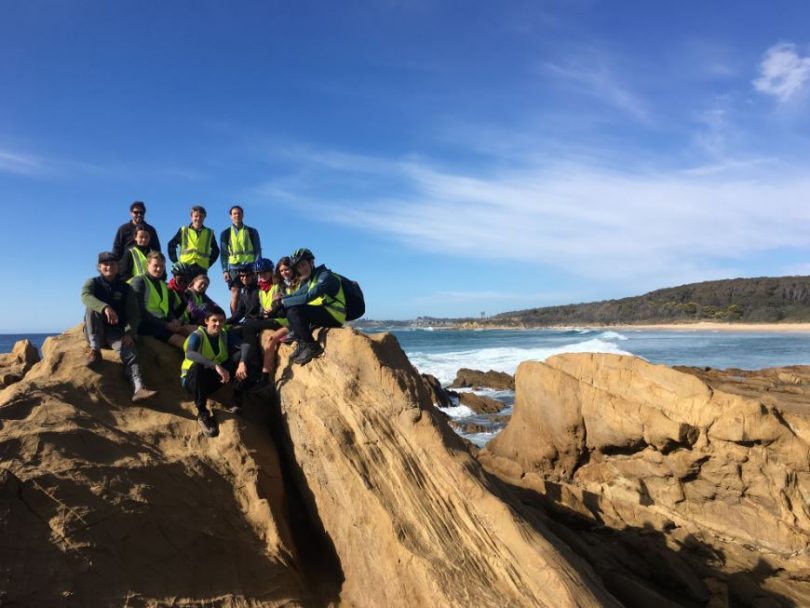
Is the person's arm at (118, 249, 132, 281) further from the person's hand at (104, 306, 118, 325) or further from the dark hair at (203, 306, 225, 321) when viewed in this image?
the person's hand at (104, 306, 118, 325)

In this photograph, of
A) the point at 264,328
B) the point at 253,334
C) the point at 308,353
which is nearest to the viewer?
the point at 308,353

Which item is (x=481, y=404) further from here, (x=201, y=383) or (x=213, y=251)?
(x=201, y=383)

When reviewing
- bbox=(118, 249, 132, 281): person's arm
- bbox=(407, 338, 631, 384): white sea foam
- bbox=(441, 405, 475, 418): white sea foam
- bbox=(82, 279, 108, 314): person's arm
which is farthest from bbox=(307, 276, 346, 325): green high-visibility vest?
bbox=(407, 338, 631, 384): white sea foam

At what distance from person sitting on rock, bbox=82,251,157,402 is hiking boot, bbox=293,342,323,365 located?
1347 millimetres

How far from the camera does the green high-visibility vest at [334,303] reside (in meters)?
6.06

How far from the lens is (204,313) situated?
6.51 metres

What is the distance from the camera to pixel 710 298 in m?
96.1

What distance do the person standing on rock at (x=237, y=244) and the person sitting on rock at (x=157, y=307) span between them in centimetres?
178

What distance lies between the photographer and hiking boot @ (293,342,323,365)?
18.9 feet

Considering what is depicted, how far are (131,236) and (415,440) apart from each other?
187 inches

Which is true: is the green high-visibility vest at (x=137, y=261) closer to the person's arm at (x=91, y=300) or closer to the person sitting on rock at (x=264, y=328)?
the person sitting on rock at (x=264, y=328)

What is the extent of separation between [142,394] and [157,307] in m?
1.35

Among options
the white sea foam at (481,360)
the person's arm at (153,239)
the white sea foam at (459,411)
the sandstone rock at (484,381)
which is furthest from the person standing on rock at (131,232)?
the white sea foam at (481,360)

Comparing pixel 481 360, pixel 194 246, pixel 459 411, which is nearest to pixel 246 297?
pixel 194 246
